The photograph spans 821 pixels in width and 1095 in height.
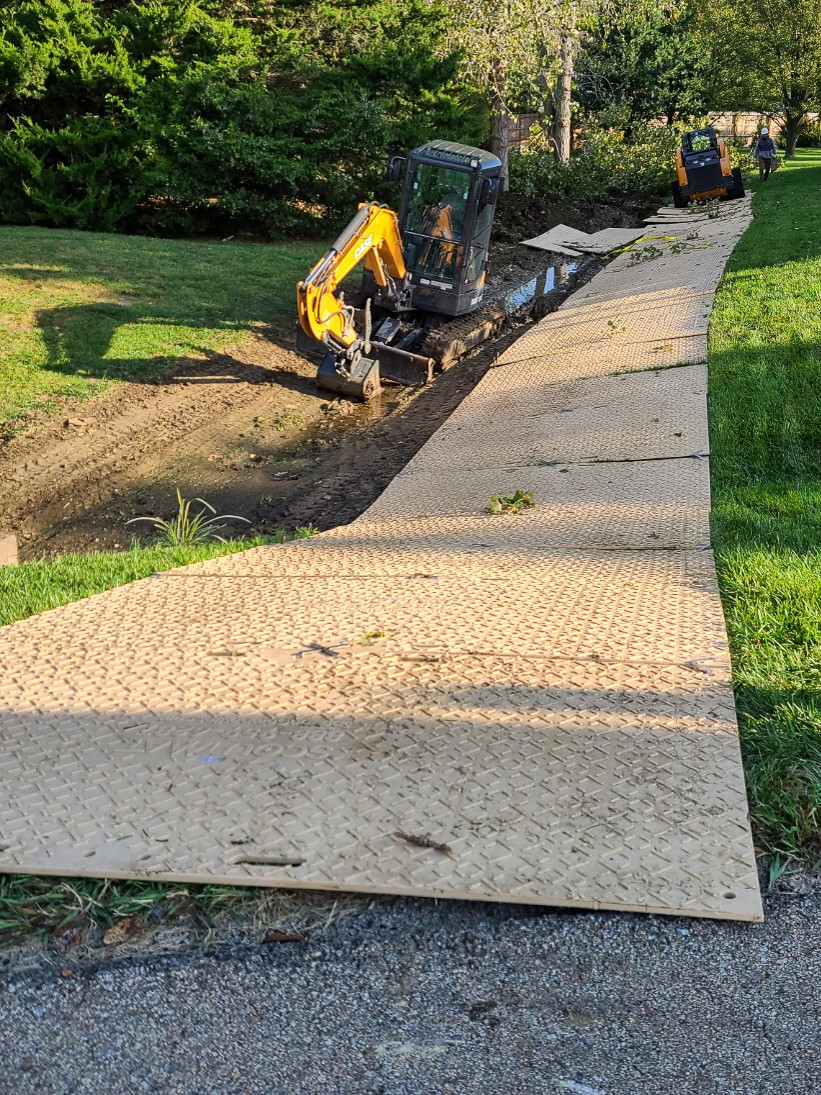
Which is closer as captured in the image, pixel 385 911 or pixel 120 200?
pixel 385 911

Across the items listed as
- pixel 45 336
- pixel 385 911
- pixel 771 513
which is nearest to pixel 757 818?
pixel 385 911

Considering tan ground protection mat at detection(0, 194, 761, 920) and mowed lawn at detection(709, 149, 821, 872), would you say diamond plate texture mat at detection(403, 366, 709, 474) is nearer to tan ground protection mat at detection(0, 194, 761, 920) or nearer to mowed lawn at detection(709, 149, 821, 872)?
mowed lawn at detection(709, 149, 821, 872)

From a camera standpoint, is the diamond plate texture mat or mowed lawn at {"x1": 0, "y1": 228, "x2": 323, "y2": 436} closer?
the diamond plate texture mat

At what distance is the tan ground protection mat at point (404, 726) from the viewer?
2.88 metres

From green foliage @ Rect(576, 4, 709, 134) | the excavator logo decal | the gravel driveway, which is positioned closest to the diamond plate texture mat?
the excavator logo decal

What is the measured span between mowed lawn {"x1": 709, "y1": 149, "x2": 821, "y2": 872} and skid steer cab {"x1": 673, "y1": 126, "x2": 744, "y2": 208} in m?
12.7

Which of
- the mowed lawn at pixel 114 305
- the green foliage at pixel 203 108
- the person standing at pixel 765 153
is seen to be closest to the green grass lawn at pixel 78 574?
the mowed lawn at pixel 114 305

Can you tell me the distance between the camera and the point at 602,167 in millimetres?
29812

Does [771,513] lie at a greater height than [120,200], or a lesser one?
lesser

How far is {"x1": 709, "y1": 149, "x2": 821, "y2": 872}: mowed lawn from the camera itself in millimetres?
3225

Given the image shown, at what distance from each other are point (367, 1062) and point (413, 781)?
3.08 ft

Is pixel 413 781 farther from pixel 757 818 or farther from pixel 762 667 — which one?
pixel 762 667

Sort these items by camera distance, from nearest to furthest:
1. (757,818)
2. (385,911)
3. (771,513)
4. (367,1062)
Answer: (367,1062)
(385,911)
(757,818)
(771,513)

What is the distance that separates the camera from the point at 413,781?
3176 millimetres
